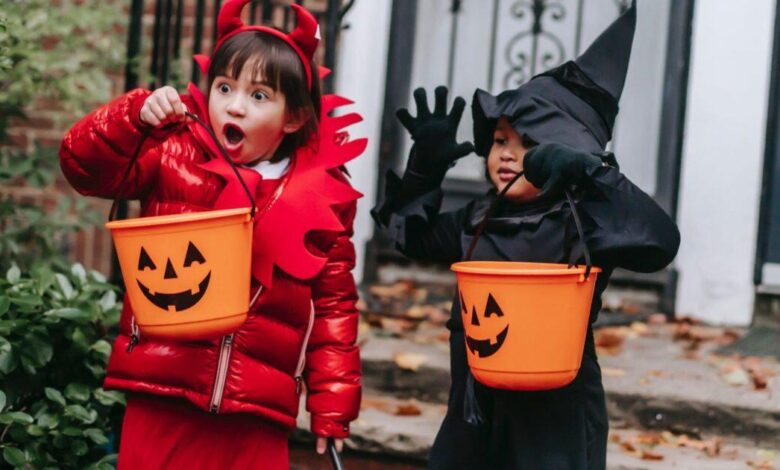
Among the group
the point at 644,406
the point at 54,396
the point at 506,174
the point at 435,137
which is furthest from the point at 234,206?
the point at 644,406

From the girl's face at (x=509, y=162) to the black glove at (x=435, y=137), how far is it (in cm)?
7

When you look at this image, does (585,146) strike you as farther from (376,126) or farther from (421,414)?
(376,126)

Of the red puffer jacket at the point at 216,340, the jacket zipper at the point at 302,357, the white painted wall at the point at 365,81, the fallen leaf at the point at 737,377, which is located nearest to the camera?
the red puffer jacket at the point at 216,340

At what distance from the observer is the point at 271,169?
2594 mm

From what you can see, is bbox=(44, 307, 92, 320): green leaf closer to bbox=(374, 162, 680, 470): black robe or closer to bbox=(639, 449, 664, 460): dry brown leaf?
bbox=(374, 162, 680, 470): black robe

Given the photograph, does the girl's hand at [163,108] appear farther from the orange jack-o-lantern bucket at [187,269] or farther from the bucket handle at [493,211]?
the bucket handle at [493,211]

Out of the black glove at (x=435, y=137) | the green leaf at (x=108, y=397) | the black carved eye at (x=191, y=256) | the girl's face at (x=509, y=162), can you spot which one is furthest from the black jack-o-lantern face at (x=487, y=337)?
the green leaf at (x=108, y=397)

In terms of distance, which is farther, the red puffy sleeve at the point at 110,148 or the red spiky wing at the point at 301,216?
the red spiky wing at the point at 301,216

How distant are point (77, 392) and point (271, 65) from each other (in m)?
1.17

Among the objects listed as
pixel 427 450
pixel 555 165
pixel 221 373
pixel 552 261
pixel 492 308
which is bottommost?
pixel 427 450

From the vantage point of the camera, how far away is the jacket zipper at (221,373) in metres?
2.45

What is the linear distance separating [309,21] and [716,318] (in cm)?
313

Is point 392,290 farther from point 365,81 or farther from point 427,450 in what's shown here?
point 427,450

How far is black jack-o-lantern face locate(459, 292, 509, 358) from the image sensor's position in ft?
7.43
